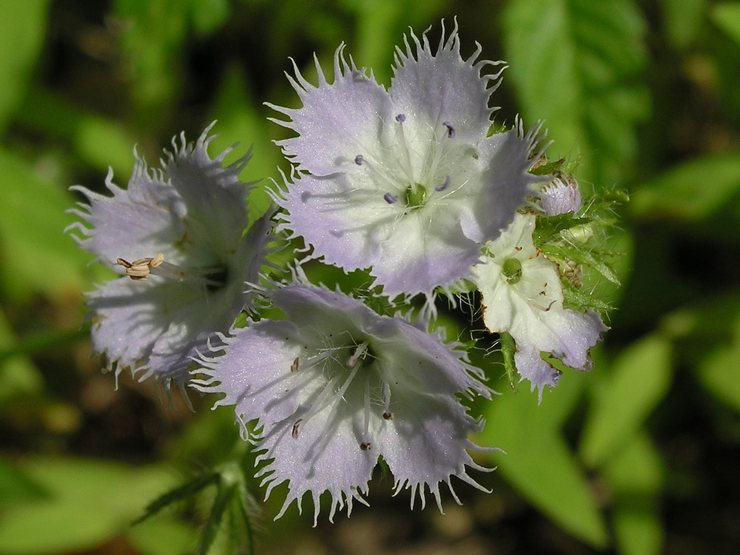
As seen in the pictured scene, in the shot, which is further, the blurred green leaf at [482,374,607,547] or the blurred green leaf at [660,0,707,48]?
the blurred green leaf at [660,0,707,48]

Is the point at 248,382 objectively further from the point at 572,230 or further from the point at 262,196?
the point at 262,196

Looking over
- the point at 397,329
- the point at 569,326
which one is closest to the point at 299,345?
the point at 397,329

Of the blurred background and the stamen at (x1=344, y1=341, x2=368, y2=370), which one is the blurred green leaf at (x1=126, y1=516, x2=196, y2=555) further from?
the stamen at (x1=344, y1=341, x2=368, y2=370)

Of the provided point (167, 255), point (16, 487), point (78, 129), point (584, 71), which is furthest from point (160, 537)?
point (584, 71)

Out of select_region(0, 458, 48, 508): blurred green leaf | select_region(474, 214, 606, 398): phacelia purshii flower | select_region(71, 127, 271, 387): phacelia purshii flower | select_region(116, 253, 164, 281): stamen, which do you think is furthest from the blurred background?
select_region(474, 214, 606, 398): phacelia purshii flower

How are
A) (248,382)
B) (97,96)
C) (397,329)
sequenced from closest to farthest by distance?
(397,329)
(248,382)
(97,96)

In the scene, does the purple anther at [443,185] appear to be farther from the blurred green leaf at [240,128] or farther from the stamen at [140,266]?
the blurred green leaf at [240,128]
